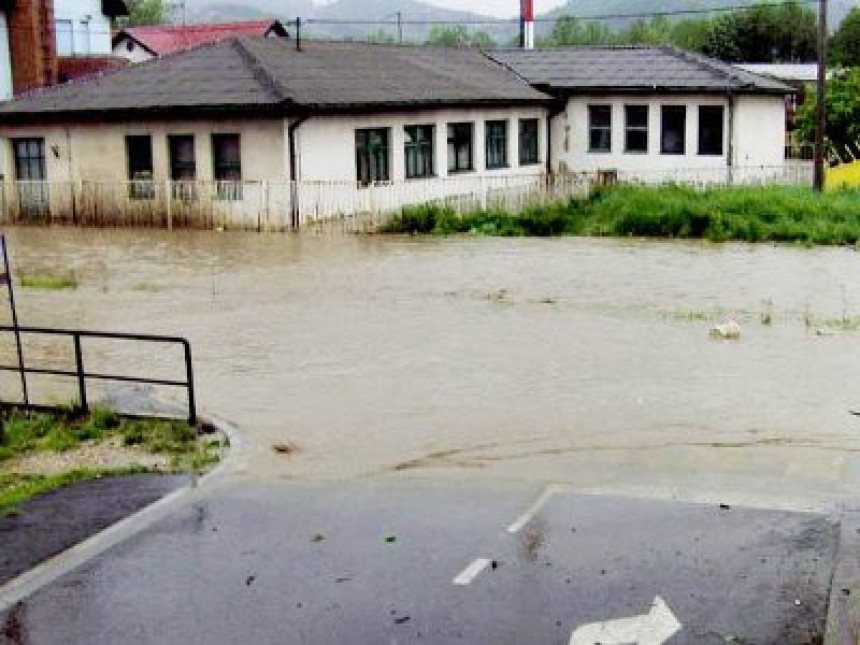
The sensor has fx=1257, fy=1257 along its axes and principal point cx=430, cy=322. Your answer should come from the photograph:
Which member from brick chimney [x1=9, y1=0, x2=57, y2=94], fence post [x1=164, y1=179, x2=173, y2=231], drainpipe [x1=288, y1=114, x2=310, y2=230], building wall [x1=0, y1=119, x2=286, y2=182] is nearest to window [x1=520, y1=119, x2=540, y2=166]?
drainpipe [x1=288, y1=114, x2=310, y2=230]

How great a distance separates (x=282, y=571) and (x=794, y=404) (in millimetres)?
7075

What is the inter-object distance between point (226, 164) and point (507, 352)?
1726cm

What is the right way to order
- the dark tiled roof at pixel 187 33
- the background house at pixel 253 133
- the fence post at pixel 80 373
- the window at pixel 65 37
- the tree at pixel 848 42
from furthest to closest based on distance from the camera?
the tree at pixel 848 42 < the dark tiled roof at pixel 187 33 < the window at pixel 65 37 < the background house at pixel 253 133 < the fence post at pixel 80 373

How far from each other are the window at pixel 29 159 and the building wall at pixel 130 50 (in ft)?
118

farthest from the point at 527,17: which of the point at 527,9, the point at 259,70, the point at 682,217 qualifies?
the point at 682,217

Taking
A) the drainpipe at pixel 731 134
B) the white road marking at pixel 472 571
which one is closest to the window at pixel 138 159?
the drainpipe at pixel 731 134

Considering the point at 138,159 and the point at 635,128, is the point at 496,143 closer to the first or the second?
the point at 635,128

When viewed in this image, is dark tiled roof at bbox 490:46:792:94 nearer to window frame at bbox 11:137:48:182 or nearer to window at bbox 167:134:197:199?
window at bbox 167:134:197:199

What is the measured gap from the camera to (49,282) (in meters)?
24.1

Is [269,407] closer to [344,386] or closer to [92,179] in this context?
[344,386]

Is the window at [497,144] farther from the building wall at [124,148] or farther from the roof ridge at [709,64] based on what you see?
the building wall at [124,148]

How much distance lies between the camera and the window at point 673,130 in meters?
39.8

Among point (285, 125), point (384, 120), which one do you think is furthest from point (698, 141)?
point (285, 125)

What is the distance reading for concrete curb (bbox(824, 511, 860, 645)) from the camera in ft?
23.2
